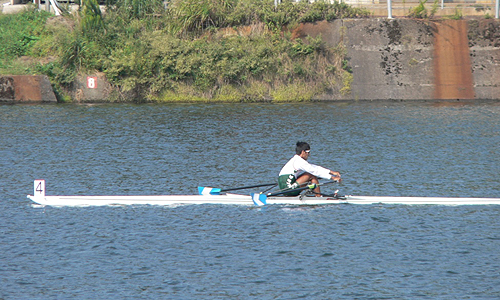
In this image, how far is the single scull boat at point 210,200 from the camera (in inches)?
649

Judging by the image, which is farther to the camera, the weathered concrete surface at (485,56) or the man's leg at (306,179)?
the weathered concrete surface at (485,56)

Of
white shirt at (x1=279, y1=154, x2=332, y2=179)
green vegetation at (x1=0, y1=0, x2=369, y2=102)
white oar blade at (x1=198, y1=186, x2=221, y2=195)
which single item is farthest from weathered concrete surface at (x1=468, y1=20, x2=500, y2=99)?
white oar blade at (x1=198, y1=186, x2=221, y2=195)

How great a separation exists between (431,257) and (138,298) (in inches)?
214

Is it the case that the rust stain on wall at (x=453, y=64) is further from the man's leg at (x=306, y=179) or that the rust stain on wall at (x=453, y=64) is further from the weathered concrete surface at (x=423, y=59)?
the man's leg at (x=306, y=179)

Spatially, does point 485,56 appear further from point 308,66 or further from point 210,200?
point 210,200

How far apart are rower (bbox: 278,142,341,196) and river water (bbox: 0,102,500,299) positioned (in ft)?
2.17

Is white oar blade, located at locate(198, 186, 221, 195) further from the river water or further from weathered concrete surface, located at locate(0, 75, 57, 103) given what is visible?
weathered concrete surface, located at locate(0, 75, 57, 103)

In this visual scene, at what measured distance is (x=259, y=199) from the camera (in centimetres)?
1662

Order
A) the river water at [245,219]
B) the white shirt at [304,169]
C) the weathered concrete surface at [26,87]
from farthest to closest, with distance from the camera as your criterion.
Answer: the weathered concrete surface at [26,87], the white shirt at [304,169], the river water at [245,219]

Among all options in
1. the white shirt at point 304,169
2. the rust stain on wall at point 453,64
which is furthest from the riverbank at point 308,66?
the white shirt at point 304,169

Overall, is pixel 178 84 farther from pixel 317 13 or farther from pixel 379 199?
pixel 379 199

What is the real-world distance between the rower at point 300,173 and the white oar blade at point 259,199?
0.66 m

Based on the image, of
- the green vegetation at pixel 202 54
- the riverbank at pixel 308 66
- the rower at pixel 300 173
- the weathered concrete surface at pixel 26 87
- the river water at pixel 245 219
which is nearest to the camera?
the river water at pixel 245 219

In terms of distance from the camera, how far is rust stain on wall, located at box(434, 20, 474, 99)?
3195 centimetres
